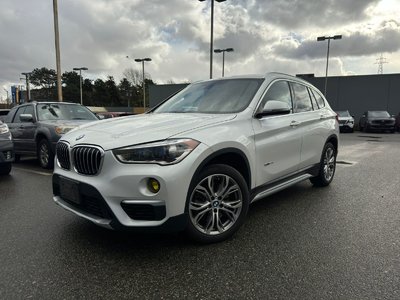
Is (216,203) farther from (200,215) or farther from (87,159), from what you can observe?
(87,159)

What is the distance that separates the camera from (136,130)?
318 cm

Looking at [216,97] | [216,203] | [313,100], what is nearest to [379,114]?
[313,100]

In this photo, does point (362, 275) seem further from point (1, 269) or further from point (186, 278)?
point (1, 269)

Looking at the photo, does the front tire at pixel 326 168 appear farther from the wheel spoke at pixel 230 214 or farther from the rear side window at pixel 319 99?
the wheel spoke at pixel 230 214

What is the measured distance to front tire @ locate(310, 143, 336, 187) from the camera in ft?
17.9

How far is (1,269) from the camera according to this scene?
2.83 meters

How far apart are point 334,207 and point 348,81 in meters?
33.5

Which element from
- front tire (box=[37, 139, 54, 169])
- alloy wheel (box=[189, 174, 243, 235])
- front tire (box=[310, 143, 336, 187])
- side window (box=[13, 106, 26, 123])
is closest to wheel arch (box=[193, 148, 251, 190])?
alloy wheel (box=[189, 174, 243, 235])

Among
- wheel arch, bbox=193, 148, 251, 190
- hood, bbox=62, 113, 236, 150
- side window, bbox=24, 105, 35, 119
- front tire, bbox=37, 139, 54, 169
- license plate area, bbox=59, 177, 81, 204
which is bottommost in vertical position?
front tire, bbox=37, 139, 54, 169

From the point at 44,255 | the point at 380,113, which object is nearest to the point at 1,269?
the point at 44,255

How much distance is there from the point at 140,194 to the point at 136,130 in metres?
0.68

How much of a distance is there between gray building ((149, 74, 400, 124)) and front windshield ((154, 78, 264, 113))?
108 feet

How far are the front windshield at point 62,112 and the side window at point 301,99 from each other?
553cm

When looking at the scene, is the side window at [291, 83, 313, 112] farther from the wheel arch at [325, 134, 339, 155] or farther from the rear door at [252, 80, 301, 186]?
the wheel arch at [325, 134, 339, 155]
